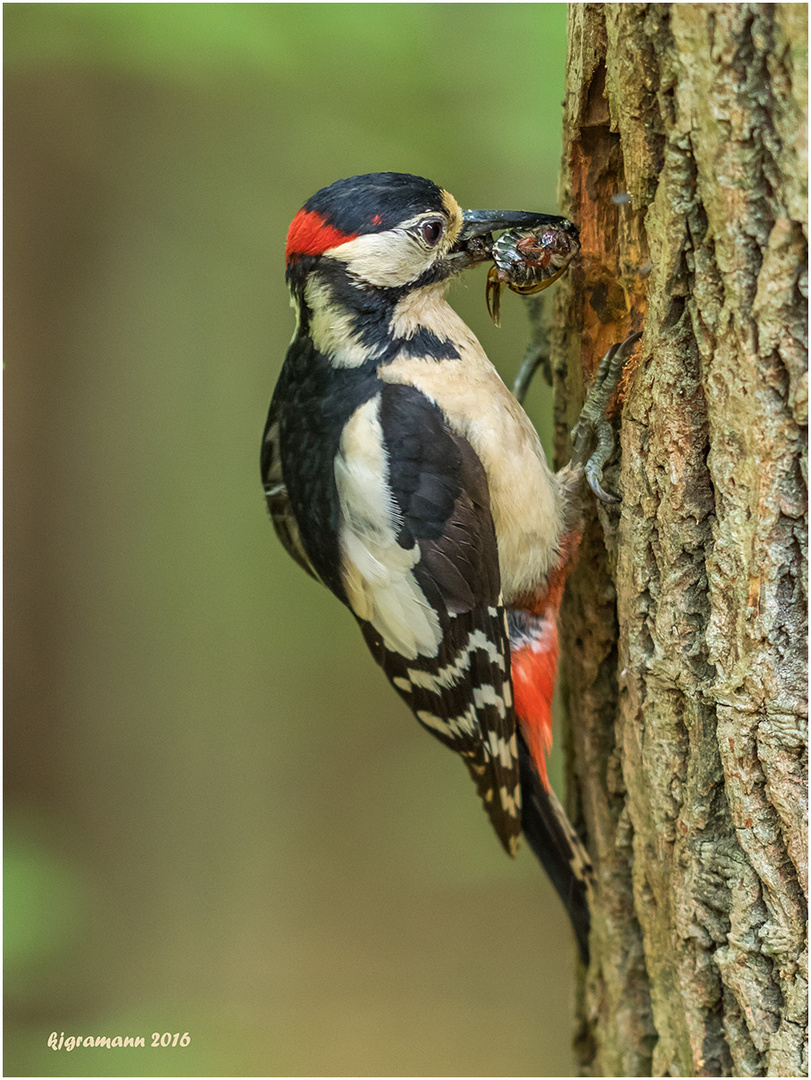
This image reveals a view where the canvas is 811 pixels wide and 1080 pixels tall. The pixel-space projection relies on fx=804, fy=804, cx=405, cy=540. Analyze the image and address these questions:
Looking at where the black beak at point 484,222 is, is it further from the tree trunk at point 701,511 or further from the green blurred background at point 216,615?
the green blurred background at point 216,615

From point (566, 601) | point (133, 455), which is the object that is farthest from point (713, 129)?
point (133, 455)

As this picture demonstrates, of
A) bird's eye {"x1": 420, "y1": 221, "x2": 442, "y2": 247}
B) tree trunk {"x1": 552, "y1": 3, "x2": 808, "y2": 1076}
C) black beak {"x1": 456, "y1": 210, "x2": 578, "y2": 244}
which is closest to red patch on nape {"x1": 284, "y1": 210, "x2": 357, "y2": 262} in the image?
bird's eye {"x1": 420, "y1": 221, "x2": 442, "y2": 247}

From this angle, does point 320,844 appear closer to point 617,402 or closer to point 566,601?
point 566,601

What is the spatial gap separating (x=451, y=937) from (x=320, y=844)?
645 millimetres

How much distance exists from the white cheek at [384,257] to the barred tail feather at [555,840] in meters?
1.03

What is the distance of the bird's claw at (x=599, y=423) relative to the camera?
1.48m

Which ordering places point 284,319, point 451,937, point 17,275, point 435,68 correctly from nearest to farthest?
point 435,68 < point 17,275 < point 284,319 < point 451,937

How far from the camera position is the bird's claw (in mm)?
1477

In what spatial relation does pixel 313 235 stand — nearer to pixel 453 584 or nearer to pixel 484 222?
pixel 484 222

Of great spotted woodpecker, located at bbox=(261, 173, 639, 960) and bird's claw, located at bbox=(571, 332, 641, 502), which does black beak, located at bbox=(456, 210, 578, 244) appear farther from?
bird's claw, located at bbox=(571, 332, 641, 502)

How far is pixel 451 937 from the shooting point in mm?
3244

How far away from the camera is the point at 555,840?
1.80 meters

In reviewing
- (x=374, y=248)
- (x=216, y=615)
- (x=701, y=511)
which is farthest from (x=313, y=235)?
(x=216, y=615)

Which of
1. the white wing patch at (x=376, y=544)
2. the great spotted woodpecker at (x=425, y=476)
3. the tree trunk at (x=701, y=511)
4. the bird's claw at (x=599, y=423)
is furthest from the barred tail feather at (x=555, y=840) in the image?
the bird's claw at (x=599, y=423)
